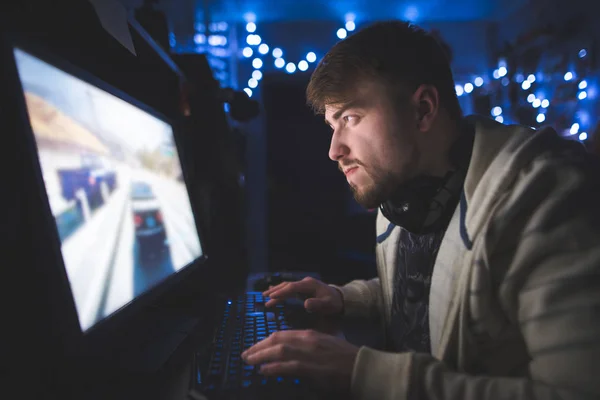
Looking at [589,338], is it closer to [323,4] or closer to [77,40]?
[77,40]

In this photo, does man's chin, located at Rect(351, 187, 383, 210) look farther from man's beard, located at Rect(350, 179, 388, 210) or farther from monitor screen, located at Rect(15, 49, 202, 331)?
monitor screen, located at Rect(15, 49, 202, 331)

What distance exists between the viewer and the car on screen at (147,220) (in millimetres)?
630

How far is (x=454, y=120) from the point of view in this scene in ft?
2.56

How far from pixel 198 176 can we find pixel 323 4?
7.28 feet

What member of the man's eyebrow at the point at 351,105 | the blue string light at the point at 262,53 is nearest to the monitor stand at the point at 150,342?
the man's eyebrow at the point at 351,105

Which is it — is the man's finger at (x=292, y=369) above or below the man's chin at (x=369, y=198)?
below

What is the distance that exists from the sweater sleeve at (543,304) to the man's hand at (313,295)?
312mm

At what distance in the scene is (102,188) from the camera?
1.75ft

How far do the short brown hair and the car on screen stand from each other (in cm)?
42

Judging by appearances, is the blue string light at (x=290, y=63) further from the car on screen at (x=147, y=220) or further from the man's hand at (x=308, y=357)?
the man's hand at (x=308, y=357)

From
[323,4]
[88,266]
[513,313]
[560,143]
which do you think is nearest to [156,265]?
[88,266]

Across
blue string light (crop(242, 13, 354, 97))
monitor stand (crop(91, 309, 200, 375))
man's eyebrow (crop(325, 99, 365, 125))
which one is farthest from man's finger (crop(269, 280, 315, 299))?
blue string light (crop(242, 13, 354, 97))

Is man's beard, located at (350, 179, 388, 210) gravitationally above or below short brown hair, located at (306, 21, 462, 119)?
below

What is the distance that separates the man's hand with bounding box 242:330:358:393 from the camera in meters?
0.46
